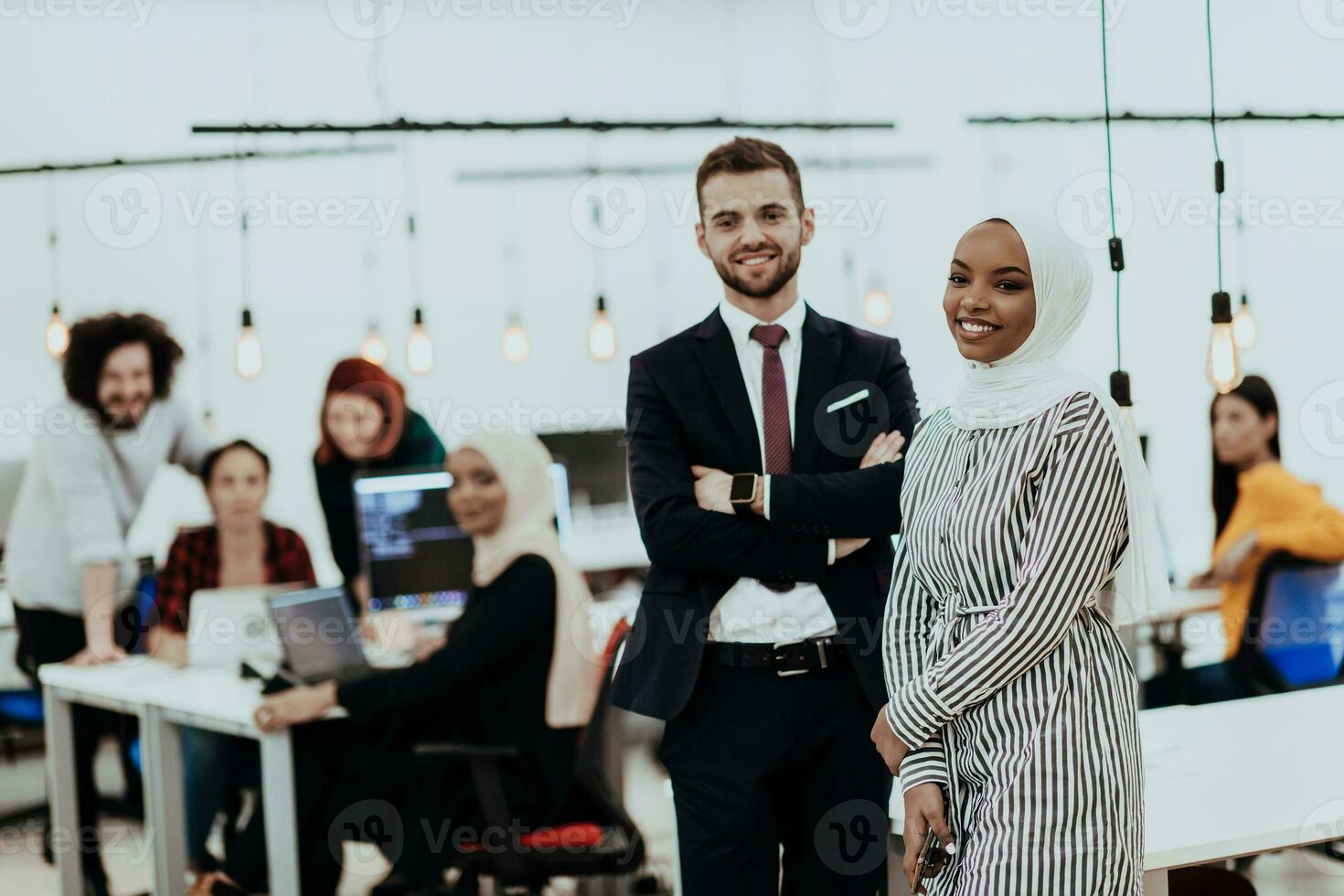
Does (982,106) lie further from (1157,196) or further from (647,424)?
(647,424)

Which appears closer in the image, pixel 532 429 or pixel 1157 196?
pixel 1157 196

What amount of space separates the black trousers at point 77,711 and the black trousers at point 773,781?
2485mm

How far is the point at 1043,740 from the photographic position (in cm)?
162

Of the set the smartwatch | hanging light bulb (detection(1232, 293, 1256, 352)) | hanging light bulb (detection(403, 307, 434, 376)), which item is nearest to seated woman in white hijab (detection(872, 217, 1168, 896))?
the smartwatch

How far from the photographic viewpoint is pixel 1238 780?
2.18 m

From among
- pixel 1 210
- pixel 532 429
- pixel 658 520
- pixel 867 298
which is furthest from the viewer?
pixel 532 429

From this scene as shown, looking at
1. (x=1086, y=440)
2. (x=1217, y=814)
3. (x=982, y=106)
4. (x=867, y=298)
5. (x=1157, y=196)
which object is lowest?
(x=1217, y=814)

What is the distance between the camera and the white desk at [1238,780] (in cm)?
186

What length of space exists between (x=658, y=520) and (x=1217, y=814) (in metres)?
1.02

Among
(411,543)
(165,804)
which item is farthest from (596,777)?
(411,543)

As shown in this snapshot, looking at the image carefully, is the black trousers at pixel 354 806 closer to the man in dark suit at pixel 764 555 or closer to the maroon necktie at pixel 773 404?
the man in dark suit at pixel 764 555

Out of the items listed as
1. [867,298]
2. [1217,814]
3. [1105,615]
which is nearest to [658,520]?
[1105,615]

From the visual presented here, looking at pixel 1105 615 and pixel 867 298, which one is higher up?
pixel 867 298

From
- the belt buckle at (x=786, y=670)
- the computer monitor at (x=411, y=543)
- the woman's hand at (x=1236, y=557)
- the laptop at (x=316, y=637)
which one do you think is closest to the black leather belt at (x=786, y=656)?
the belt buckle at (x=786, y=670)
